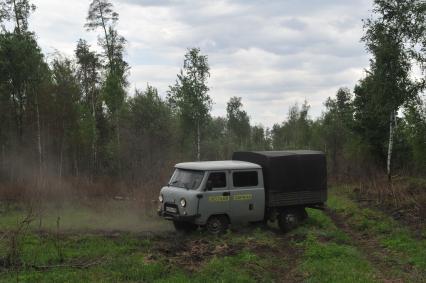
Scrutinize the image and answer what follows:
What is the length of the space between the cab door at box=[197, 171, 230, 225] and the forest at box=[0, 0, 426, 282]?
19.4 ft

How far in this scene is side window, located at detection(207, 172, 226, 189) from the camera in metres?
14.4

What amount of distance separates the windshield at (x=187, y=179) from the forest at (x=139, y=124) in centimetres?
494

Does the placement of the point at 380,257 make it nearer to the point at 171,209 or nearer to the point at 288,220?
the point at 288,220

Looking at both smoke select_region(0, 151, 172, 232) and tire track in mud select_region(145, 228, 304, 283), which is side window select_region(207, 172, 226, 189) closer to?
tire track in mud select_region(145, 228, 304, 283)

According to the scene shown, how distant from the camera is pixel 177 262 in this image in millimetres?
10680

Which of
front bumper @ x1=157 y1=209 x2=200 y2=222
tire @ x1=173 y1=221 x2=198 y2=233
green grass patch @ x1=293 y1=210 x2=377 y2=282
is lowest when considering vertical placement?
green grass patch @ x1=293 y1=210 x2=377 y2=282

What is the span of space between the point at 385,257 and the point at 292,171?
4435 millimetres

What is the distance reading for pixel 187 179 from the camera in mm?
14695

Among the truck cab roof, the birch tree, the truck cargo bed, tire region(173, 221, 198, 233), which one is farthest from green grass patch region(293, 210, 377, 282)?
the birch tree

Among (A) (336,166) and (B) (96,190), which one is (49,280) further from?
(A) (336,166)

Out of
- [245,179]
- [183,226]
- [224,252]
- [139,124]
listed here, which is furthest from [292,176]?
[139,124]

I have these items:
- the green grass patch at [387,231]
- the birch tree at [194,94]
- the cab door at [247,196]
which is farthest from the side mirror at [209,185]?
the birch tree at [194,94]

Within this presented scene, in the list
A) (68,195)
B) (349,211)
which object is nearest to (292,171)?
(349,211)

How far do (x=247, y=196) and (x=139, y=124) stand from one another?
21964mm
